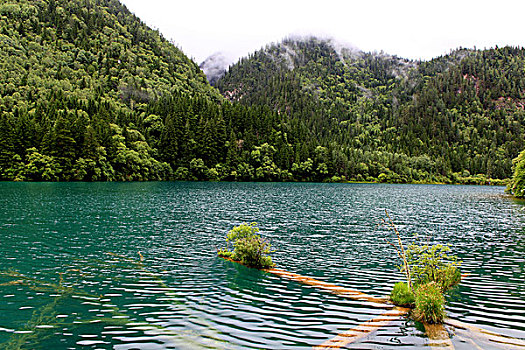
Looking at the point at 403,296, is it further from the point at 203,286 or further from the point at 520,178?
the point at 520,178

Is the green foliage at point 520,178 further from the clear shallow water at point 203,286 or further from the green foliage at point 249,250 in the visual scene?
the green foliage at point 249,250

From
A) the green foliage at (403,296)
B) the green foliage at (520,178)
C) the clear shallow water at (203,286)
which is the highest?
the green foliage at (520,178)

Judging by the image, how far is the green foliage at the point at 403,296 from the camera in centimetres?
1822

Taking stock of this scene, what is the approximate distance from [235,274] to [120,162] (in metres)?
132

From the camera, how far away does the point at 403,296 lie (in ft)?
60.6

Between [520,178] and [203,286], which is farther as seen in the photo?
[520,178]

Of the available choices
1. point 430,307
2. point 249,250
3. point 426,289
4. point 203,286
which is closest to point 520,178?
point 249,250

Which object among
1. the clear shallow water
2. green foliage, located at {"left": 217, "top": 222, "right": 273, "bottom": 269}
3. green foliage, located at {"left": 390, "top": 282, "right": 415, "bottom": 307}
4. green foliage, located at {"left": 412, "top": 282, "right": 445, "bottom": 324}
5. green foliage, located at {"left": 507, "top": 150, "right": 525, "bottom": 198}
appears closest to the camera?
the clear shallow water

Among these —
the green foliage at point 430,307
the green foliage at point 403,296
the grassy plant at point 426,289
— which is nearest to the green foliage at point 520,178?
the grassy plant at point 426,289

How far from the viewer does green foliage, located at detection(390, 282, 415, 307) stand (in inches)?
717

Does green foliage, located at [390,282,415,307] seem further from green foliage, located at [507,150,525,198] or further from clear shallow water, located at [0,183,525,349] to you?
green foliage, located at [507,150,525,198]

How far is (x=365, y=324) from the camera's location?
15648mm

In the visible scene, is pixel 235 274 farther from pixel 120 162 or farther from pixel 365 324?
pixel 120 162

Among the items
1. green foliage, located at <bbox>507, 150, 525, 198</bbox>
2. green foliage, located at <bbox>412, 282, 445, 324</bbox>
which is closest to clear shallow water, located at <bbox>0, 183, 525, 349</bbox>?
green foliage, located at <bbox>412, 282, 445, 324</bbox>
